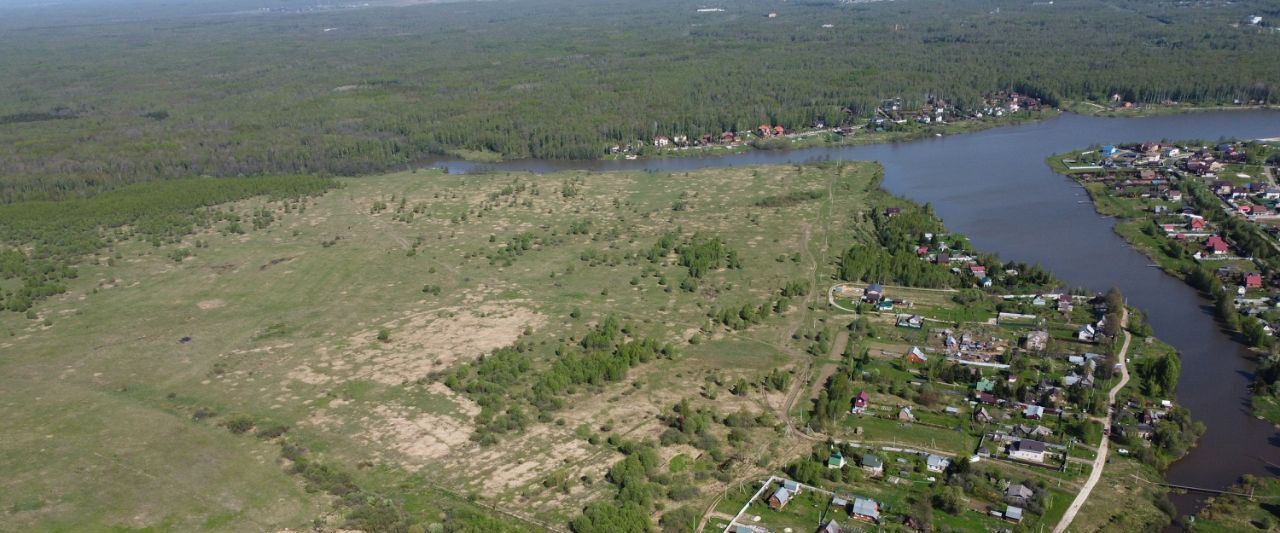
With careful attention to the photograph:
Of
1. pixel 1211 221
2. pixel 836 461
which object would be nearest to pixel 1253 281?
pixel 1211 221

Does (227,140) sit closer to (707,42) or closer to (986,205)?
(986,205)

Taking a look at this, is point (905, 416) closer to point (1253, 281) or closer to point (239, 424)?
point (1253, 281)

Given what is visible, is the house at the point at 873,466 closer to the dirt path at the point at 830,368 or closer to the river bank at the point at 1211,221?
the dirt path at the point at 830,368

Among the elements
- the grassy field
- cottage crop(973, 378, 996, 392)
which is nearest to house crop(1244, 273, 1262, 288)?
cottage crop(973, 378, 996, 392)

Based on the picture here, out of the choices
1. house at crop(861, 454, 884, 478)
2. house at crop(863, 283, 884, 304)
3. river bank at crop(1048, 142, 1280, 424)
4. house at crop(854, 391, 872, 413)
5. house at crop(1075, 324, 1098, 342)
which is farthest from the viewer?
house at crop(863, 283, 884, 304)

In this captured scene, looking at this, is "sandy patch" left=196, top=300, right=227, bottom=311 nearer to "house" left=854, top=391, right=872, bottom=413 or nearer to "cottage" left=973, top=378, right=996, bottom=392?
"house" left=854, top=391, right=872, bottom=413
